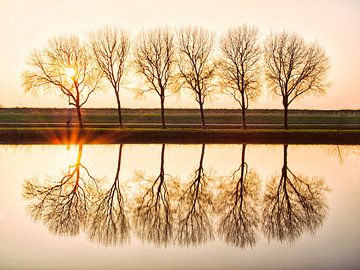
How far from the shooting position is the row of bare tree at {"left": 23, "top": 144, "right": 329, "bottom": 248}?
17719 millimetres

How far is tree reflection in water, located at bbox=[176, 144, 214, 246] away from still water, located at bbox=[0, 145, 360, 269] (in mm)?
32

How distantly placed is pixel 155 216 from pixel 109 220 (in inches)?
57.9

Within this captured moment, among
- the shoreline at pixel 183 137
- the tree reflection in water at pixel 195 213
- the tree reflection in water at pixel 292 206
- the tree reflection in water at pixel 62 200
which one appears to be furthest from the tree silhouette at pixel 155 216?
the shoreline at pixel 183 137

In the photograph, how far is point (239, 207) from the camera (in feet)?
70.5

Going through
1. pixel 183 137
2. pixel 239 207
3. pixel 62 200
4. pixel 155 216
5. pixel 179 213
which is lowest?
pixel 155 216

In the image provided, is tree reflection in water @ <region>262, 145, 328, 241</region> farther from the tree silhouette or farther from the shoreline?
the shoreline

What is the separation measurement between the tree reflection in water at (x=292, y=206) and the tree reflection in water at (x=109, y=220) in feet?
12.8

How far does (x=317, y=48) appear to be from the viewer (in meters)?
69.8

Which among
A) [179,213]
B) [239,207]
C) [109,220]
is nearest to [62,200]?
[109,220]

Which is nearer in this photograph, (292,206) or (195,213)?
(195,213)

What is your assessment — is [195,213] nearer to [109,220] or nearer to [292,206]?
[109,220]

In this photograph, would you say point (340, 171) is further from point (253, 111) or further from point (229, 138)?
point (253, 111)

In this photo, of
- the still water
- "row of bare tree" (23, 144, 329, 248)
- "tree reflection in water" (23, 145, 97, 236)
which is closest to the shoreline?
the still water

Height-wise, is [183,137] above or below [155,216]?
above
